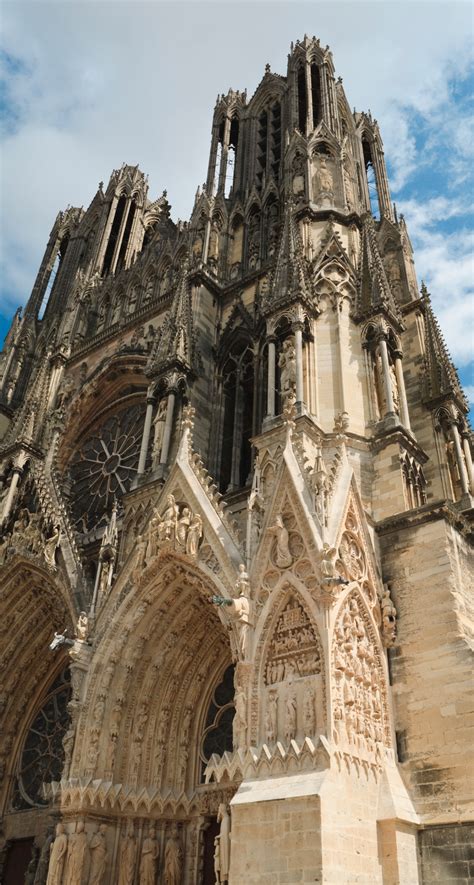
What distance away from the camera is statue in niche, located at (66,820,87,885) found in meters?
10.6

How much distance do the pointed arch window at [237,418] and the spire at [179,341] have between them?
849 millimetres

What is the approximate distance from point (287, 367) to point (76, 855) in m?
8.53

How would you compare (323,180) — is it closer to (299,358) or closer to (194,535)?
(299,358)

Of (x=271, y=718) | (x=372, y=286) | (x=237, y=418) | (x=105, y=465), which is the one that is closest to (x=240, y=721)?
(x=271, y=718)

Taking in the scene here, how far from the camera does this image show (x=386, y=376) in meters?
13.6


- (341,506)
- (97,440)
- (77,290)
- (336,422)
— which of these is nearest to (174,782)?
(341,506)

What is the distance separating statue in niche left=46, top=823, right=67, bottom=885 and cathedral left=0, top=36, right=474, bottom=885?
0.04 m

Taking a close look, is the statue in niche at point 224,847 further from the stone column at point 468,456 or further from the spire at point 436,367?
the spire at point 436,367

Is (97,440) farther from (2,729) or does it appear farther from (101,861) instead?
(101,861)

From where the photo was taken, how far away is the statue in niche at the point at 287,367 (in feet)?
43.8

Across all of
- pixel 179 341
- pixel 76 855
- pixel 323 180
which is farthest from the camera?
pixel 323 180

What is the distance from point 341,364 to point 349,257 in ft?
11.4

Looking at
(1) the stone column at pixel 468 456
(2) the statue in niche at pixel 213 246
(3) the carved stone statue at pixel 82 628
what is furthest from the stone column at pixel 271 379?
(2) the statue in niche at pixel 213 246

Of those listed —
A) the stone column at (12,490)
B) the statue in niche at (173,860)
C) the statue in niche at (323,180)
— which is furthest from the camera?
the statue in niche at (323,180)
